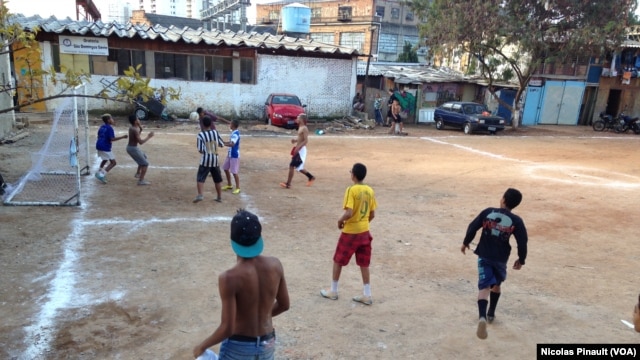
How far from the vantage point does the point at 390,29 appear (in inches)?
1998

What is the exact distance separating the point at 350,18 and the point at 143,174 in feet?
148

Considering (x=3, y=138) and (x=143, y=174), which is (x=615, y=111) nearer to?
(x=143, y=174)

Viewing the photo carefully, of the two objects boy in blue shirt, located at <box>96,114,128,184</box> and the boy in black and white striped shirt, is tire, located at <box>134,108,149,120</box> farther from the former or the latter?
the boy in black and white striped shirt

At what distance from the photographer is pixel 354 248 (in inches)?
197

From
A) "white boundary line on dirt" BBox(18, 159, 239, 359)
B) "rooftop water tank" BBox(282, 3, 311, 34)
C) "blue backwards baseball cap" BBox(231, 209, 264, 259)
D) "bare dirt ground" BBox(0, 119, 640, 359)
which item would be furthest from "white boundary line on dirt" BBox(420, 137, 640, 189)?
"rooftop water tank" BBox(282, 3, 311, 34)

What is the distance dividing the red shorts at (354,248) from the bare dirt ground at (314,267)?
1.61 ft

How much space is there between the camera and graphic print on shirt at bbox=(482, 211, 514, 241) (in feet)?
14.8

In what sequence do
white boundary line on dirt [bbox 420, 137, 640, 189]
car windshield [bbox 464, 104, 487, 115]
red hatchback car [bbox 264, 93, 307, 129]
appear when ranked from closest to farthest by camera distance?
white boundary line on dirt [bbox 420, 137, 640, 189] < red hatchback car [bbox 264, 93, 307, 129] < car windshield [bbox 464, 104, 487, 115]

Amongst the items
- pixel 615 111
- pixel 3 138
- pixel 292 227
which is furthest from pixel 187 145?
pixel 615 111

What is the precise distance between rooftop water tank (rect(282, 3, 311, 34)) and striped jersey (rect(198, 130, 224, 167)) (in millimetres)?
25083

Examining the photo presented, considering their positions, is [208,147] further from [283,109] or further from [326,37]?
[326,37]

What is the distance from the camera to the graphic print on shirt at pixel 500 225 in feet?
14.8

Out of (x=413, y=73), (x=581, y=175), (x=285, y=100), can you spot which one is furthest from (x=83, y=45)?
(x=581, y=175)

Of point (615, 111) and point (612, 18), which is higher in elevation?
point (612, 18)
